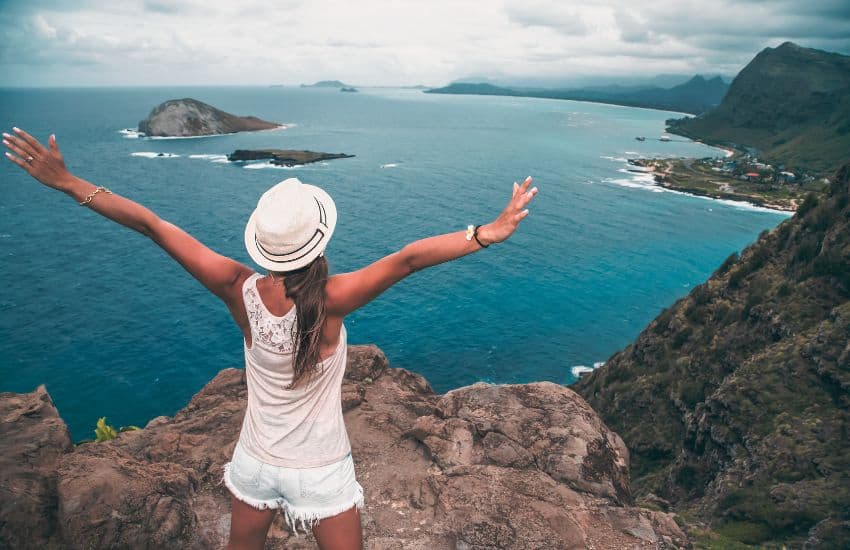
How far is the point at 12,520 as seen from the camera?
263 inches

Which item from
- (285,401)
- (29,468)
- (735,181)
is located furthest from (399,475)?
(735,181)

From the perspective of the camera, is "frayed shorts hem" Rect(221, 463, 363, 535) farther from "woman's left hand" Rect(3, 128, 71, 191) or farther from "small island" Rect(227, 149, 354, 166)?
"small island" Rect(227, 149, 354, 166)

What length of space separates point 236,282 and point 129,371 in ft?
134

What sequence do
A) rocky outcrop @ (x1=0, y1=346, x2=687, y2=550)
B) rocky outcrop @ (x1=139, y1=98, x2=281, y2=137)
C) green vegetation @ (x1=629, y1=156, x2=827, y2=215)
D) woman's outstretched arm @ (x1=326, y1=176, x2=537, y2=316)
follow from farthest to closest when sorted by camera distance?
rocky outcrop @ (x1=139, y1=98, x2=281, y2=137), green vegetation @ (x1=629, y1=156, x2=827, y2=215), rocky outcrop @ (x1=0, y1=346, x2=687, y2=550), woman's outstretched arm @ (x1=326, y1=176, x2=537, y2=316)

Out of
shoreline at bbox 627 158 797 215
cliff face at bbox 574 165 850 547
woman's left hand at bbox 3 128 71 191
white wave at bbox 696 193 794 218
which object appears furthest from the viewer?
shoreline at bbox 627 158 797 215

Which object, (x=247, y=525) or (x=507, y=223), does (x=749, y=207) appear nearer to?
(x=507, y=223)

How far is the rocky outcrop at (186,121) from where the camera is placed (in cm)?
14712

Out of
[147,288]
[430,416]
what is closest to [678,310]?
[430,416]

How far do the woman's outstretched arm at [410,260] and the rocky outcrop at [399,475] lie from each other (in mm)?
6165

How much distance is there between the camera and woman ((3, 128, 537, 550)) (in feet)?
10.6

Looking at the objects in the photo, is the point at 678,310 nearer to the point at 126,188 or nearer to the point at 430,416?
the point at 430,416

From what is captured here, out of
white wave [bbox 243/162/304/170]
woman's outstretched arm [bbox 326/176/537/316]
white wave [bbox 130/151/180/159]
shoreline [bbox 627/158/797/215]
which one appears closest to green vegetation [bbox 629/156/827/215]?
shoreline [bbox 627/158/797/215]

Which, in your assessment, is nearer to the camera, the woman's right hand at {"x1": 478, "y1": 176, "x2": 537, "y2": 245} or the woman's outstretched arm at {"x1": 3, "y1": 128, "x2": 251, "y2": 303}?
the woman's right hand at {"x1": 478, "y1": 176, "x2": 537, "y2": 245}

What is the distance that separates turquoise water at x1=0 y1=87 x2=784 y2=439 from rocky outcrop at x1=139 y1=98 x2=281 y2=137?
33.1 meters
